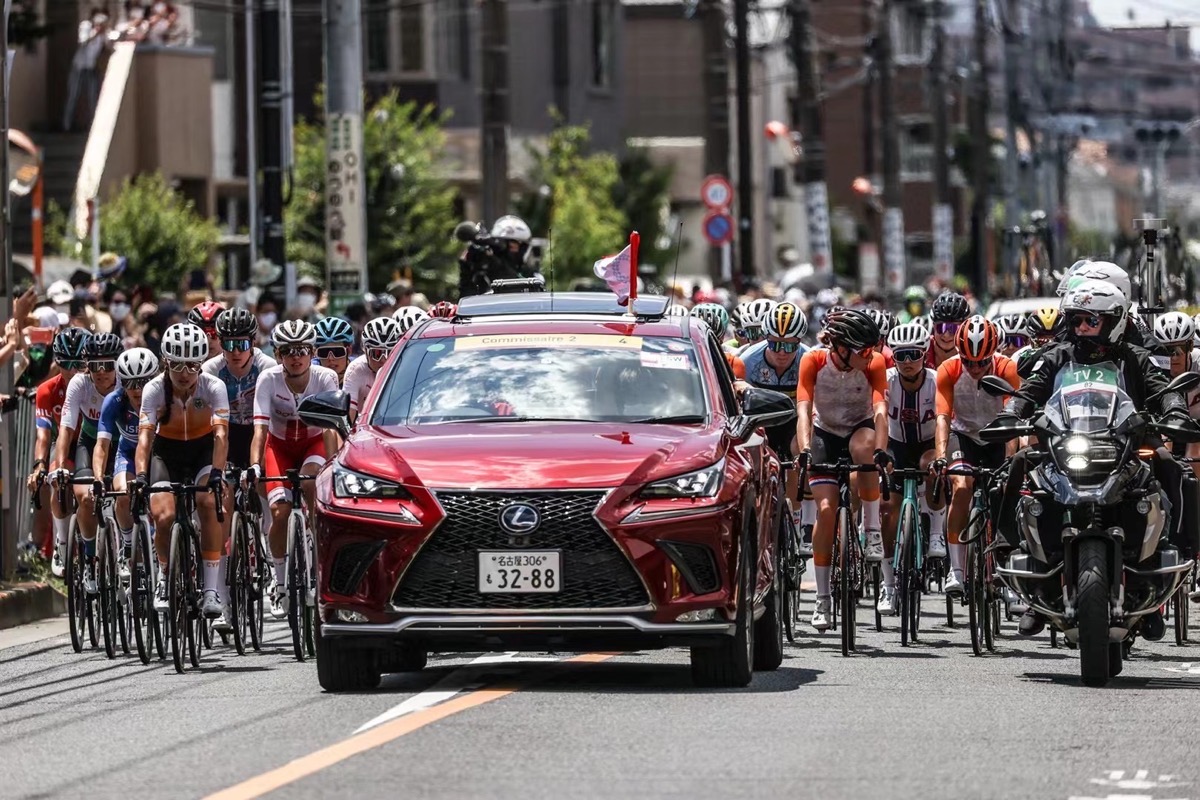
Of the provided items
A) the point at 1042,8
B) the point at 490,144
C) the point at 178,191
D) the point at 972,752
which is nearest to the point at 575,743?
the point at 972,752

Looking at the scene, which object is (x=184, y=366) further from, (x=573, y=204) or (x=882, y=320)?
(x=573, y=204)

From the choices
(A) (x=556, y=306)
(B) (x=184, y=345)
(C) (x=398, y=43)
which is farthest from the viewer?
(C) (x=398, y=43)

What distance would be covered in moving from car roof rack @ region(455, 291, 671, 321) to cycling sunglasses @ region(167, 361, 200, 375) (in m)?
1.94

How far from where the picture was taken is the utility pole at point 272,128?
29.2 meters

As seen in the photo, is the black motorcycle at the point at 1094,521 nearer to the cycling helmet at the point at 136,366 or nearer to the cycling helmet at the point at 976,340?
the cycling helmet at the point at 976,340

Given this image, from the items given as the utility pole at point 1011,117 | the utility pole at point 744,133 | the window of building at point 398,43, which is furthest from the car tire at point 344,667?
the utility pole at point 1011,117

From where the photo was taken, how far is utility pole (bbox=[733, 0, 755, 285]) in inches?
1917

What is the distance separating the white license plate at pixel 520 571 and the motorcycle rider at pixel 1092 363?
2864mm

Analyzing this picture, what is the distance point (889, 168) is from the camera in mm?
63969

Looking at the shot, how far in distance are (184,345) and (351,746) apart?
5.29 m

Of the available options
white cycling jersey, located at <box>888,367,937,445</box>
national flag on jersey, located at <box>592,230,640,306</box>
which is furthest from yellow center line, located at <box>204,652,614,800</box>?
white cycling jersey, located at <box>888,367,937,445</box>

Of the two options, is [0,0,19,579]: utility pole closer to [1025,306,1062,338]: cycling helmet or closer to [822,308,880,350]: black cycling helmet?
[822,308,880,350]: black cycling helmet

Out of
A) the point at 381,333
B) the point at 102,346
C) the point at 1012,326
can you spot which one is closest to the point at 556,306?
the point at 381,333

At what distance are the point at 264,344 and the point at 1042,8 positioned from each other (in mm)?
60046
